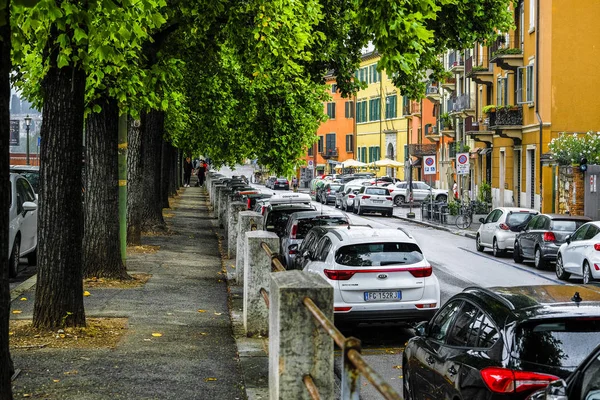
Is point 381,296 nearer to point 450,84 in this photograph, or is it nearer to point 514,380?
point 514,380

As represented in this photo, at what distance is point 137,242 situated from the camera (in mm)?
23922

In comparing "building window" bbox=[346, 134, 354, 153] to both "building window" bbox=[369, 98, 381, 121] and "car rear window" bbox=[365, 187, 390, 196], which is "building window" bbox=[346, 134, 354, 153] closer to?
"building window" bbox=[369, 98, 381, 121]

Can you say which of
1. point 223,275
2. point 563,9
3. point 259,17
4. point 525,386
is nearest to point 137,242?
point 223,275

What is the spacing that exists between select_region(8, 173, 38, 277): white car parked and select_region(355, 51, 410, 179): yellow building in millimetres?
69407

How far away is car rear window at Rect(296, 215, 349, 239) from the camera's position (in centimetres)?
2094

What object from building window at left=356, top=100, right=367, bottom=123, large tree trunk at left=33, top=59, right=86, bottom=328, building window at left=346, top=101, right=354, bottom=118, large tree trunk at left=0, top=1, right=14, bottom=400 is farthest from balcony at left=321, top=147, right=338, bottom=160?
large tree trunk at left=0, top=1, right=14, bottom=400

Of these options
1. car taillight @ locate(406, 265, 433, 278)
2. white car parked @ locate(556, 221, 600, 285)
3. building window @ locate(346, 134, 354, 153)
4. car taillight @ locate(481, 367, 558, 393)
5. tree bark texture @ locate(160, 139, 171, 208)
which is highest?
building window @ locate(346, 134, 354, 153)

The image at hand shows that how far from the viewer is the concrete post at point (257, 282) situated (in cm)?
1200

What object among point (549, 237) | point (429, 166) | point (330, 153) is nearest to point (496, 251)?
point (549, 237)

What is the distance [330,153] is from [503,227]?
88273mm

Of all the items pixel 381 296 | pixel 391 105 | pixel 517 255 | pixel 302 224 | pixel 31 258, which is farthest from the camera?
pixel 391 105

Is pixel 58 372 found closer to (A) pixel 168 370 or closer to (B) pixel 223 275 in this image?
(A) pixel 168 370

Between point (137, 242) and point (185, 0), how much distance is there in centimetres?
811

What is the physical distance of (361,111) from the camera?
107 metres
